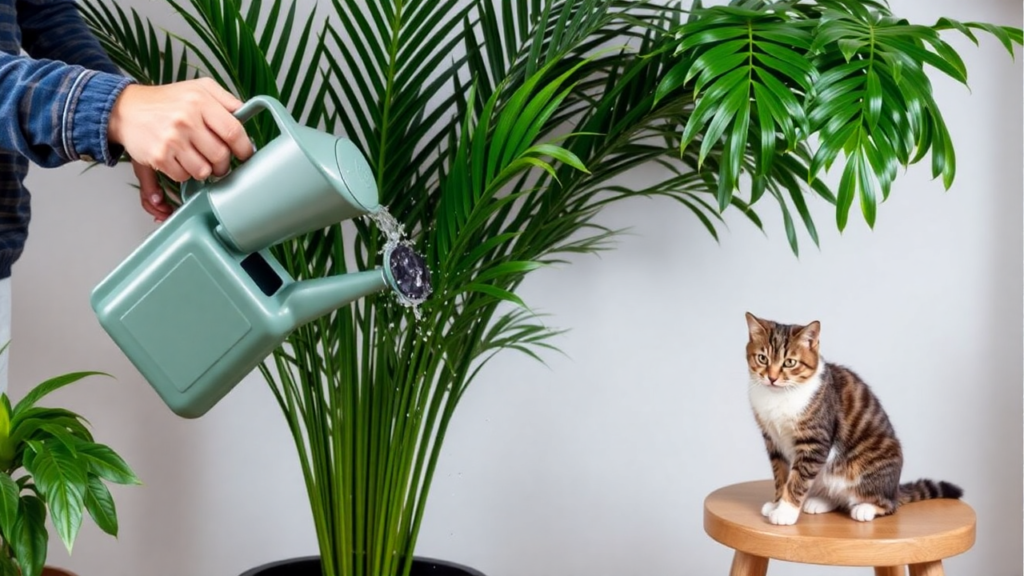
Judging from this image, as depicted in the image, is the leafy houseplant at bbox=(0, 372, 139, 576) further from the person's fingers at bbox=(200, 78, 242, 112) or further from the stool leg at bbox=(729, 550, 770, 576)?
the stool leg at bbox=(729, 550, 770, 576)

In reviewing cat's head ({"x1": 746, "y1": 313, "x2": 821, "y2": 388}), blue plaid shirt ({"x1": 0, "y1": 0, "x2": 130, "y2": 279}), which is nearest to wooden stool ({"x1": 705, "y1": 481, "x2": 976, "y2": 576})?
cat's head ({"x1": 746, "y1": 313, "x2": 821, "y2": 388})

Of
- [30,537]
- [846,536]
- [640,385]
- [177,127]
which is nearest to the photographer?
[177,127]

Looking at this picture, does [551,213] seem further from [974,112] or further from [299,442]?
[974,112]

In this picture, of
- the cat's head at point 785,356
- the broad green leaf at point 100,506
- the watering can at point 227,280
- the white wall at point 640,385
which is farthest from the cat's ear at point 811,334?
the broad green leaf at point 100,506

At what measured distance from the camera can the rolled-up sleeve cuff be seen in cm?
80

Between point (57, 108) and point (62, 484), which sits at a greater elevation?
point (57, 108)

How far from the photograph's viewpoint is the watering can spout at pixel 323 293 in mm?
922

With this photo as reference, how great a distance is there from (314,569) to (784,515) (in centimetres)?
77

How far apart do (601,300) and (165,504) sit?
0.90 meters

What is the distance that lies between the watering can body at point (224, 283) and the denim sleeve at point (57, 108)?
103mm

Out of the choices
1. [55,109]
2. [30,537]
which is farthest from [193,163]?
[30,537]

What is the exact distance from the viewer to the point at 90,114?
31.6 inches

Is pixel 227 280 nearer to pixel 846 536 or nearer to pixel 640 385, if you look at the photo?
pixel 846 536

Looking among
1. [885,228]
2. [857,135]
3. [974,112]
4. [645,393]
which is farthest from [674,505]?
[857,135]
